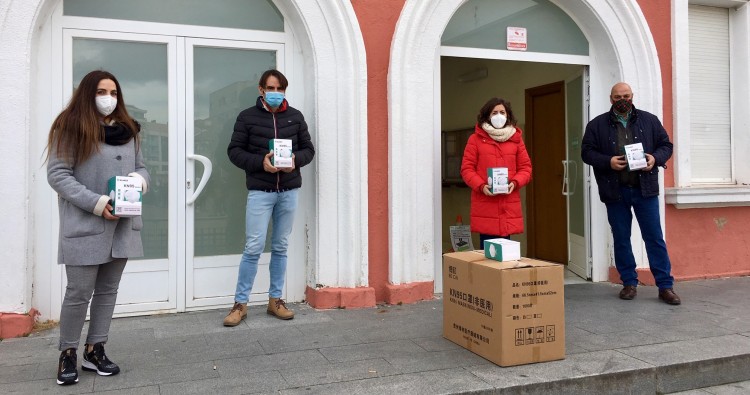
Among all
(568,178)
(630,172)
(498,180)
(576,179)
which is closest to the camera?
(498,180)

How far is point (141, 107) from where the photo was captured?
4.89 metres

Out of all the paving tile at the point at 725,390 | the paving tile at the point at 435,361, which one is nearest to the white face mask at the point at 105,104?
the paving tile at the point at 435,361

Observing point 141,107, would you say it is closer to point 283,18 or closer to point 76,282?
point 283,18

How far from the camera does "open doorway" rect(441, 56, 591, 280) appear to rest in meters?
6.68

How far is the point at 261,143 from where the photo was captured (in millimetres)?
4586

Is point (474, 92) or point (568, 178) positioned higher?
point (474, 92)

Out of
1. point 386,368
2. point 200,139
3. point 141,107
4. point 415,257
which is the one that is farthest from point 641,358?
point 141,107

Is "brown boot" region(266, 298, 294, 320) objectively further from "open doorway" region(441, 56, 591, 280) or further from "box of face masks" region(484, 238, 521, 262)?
"open doorway" region(441, 56, 591, 280)

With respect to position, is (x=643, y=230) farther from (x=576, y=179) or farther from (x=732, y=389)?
(x=732, y=389)

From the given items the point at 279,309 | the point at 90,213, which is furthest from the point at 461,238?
the point at 90,213

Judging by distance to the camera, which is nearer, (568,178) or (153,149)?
(153,149)

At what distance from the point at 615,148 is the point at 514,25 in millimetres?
1618

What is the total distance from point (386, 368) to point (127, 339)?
75.4 inches

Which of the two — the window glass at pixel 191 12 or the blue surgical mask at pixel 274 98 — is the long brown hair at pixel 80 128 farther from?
the window glass at pixel 191 12
